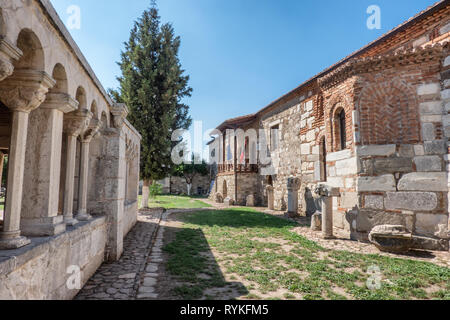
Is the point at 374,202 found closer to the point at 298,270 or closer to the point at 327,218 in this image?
the point at 327,218

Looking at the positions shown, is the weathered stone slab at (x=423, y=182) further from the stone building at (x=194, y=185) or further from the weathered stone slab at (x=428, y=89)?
the stone building at (x=194, y=185)

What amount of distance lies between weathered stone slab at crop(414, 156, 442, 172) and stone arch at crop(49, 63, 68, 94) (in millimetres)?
7119

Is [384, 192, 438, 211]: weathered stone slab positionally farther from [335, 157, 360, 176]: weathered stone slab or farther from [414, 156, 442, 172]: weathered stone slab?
[335, 157, 360, 176]: weathered stone slab

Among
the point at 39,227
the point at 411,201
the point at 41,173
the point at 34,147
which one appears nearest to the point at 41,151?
the point at 34,147

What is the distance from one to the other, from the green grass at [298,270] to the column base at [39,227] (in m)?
1.66

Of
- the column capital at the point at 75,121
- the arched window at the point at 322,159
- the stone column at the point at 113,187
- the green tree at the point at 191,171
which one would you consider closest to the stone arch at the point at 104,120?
the stone column at the point at 113,187

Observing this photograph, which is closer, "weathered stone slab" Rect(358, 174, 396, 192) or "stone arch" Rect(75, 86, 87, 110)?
"stone arch" Rect(75, 86, 87, 110)

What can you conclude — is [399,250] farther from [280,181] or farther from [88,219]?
[280,181]

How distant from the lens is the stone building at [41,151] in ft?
6.40

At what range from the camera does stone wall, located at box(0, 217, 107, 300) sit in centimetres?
180

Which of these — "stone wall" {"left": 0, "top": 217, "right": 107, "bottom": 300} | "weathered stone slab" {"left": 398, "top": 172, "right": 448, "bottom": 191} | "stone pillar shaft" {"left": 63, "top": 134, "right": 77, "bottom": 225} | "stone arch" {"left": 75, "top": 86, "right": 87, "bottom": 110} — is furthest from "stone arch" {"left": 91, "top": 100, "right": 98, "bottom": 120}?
"weathered stone slab" {"left": 398, "top": 172, "right": 448, "bottom": 191}
